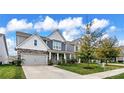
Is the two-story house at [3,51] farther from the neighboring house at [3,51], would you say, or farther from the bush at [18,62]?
the bush at [18,62]

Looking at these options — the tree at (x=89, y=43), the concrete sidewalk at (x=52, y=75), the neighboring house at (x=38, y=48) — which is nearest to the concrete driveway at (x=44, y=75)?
the concrete sidewalk at (x=52, y=75)

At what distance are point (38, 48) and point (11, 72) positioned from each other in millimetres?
5064

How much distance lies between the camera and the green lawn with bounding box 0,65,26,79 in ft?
36.9

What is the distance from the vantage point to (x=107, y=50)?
13.3 meters

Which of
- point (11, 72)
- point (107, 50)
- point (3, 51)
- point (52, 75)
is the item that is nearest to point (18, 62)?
point (11, 72)

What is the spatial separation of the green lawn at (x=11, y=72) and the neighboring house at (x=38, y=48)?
39.5 inches

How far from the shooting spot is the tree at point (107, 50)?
12868 mm

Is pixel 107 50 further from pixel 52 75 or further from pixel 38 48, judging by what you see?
pixel 38 48

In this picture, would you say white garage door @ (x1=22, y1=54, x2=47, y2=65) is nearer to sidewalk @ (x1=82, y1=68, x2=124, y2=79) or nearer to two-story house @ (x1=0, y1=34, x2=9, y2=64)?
two-story house @ (x1=0, y1=34, x2=9, y2=64)
